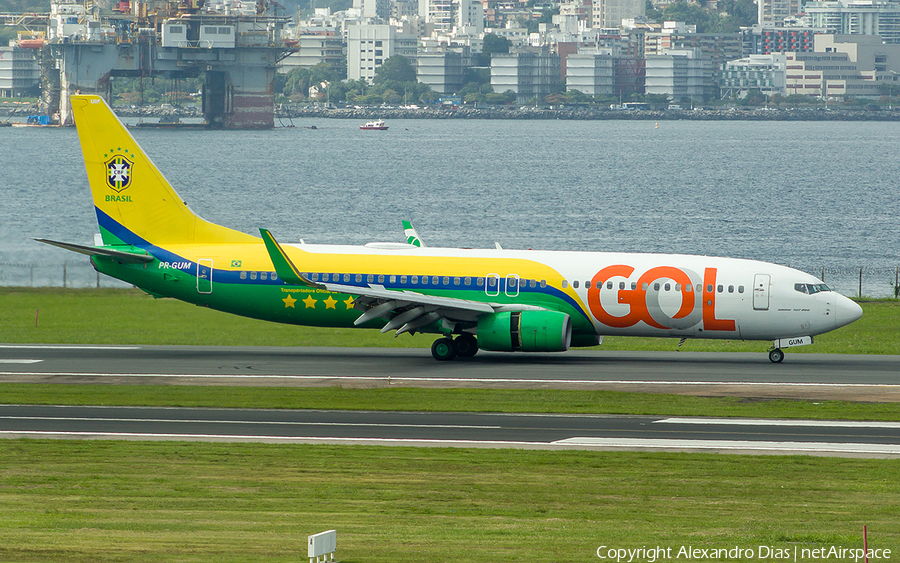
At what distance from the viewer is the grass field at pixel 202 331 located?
45.9m

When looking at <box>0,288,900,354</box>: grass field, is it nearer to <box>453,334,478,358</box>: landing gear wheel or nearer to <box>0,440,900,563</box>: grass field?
<box>453,334,478,358</box>: landing gear wheel

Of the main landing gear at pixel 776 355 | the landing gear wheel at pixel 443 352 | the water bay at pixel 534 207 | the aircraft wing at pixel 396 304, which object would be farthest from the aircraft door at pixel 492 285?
the water bay at pixel 534 207

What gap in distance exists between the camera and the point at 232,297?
4256cm

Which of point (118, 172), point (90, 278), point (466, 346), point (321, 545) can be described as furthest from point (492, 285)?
point (90, 278)

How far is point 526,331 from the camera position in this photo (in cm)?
3956

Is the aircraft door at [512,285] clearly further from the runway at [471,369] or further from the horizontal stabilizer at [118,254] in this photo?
the horizontal stabilizer at [118,254]

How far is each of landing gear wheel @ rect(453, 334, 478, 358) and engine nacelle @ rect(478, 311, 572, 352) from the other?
1.60 m

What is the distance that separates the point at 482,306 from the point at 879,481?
19242mm

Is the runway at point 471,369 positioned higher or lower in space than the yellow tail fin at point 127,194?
lower

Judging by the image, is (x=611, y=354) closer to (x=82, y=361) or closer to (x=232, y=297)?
(x=232, y=297)

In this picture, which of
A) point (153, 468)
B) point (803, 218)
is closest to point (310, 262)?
point (153, 468)

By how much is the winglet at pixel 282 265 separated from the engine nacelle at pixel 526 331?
623cm

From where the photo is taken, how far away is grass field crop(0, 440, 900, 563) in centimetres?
1694

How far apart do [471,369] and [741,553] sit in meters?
23.1
